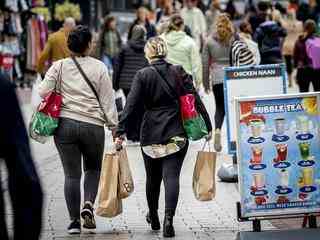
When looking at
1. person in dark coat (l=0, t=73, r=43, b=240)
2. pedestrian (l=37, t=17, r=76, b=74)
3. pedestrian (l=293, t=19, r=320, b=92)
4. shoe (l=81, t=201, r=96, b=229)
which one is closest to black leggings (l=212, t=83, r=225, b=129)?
pedestrian (l=37, t=17, r=76, b=74)

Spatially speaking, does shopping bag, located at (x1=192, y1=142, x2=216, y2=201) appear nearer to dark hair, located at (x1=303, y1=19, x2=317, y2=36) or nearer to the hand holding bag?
the hand holding bag

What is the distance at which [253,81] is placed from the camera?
12.5 meters

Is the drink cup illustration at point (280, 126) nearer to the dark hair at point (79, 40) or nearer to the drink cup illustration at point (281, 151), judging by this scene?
the drink cup illustration at point (281, 151)

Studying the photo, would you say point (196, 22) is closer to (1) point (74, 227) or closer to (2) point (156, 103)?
(2) point (156, 103)

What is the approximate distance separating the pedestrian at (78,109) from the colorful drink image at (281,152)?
1523mm

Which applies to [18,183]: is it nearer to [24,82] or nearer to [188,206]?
[188,206]

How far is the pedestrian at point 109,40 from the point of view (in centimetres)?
2356

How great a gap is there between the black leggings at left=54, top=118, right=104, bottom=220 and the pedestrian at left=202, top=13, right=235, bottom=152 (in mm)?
5147

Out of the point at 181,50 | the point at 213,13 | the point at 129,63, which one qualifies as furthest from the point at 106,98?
the point at 213,13

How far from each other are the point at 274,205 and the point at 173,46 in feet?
23.5

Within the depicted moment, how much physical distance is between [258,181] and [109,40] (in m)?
16.2

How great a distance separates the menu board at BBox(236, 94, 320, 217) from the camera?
8.89 metres

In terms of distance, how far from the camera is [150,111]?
975 cm

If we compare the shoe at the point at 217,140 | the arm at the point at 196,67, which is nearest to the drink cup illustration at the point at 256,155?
the shoe at the point at 217,140
